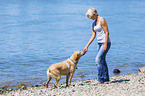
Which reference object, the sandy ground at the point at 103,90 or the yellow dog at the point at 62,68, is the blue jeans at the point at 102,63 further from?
the yellow dog at the point at 62,68

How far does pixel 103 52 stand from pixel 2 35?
15.9 metres

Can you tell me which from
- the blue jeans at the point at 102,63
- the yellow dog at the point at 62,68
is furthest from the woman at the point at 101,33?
the yellow dog at the point at 62,68

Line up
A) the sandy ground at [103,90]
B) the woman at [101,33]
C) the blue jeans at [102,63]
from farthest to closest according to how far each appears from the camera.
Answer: the blue jeans at [102,63]
the woman at [101,33]
the sandy ground at [103,90]

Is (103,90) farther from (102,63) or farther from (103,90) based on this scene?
(102,63)

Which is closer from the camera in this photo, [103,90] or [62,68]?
[103,90]

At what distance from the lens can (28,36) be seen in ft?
74.8

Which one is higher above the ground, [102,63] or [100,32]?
[100,32]

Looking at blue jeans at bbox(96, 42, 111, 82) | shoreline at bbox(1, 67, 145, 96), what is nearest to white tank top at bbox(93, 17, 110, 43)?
blue jeans at bbox(96, 42, 111, 82)

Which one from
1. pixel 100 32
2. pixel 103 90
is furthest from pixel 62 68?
pixel 100 32

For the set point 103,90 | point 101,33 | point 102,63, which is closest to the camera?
point 103,90

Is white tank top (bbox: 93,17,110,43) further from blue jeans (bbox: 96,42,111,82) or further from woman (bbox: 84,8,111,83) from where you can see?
blue jeans (bbox: 96,42,111,82)

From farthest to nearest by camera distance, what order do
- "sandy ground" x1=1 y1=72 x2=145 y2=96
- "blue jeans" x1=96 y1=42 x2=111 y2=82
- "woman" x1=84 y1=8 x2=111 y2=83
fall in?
1. "blue jeans" x1=96 y1=42 x2=111 y2=82
2. "woman" x1=84 y1=8 x2=111 y2=83
3. "sandy ground" x1=1 y1=72 x2=145 y2=96

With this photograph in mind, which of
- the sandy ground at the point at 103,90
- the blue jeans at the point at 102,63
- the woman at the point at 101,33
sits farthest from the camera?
the blue jeans at the point at 102,63

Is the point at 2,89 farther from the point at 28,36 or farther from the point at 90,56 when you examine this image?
the point at 28,36
